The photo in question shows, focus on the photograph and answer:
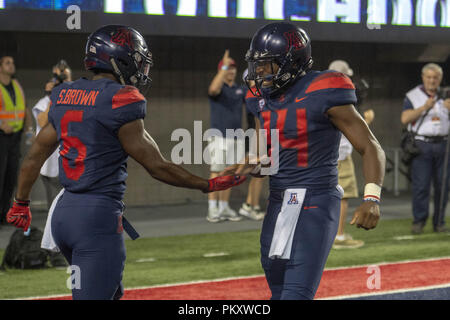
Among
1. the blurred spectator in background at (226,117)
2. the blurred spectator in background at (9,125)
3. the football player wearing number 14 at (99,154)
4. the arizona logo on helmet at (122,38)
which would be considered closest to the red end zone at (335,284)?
the football player wearing number 14 at (99,154)

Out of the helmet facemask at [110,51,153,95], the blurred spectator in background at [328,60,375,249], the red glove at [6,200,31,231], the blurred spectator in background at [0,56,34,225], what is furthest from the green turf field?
the helmet facemask at [110,51,153,95]

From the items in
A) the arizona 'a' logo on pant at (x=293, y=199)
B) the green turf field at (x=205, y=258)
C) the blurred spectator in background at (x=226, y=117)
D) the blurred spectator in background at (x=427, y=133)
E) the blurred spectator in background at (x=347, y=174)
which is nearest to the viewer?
the arizona 'a' logo on pant at (x=293, y=199)

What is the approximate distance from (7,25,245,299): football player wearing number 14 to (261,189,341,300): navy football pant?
0.72 meters

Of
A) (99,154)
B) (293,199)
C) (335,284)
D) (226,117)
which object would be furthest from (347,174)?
(99,154)

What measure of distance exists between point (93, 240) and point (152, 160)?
20.0 inches

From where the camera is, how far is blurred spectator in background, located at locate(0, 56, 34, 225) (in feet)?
31.0

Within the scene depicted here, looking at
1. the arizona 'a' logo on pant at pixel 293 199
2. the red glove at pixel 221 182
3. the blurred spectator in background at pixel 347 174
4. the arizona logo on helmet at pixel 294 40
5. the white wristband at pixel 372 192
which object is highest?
the arizona logo on helmet at pixel 294 40

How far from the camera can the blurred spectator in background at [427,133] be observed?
9125mm

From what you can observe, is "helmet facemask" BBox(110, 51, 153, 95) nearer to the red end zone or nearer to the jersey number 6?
the jersey number 6

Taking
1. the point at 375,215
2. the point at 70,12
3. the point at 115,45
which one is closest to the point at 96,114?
the point at 115,45

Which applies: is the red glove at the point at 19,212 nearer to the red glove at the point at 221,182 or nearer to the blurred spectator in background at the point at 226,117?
the red glove at the point at 221,182

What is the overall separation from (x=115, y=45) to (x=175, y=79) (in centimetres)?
836

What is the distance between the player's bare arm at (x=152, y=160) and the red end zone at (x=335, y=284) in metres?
2.26
